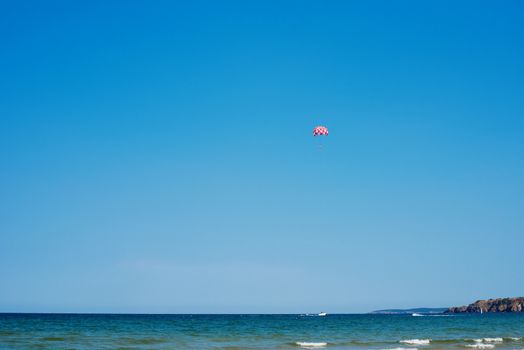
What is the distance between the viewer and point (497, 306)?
16750cm

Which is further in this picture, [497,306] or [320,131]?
[497,306]

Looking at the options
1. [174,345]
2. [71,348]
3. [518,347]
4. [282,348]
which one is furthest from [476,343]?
[71,348]

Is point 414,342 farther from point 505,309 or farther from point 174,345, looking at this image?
point 505,309

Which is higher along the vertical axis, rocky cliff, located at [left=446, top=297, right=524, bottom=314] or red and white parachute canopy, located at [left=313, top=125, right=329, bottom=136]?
red and white parachute canopy, located at [left=313, top=125, right=329, bottom=136]

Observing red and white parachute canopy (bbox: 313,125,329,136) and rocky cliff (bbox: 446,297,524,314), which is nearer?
red and white parachute canopy (bbox: 313,125,329,136)

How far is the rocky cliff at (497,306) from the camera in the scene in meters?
162

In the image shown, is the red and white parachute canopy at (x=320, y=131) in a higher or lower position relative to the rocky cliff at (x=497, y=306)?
higher

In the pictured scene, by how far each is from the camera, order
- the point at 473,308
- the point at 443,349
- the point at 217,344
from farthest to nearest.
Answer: the point at 473,308 < the point at 217,344 < the point at 443,349

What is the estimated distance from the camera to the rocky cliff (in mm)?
161500

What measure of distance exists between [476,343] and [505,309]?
139949 mm

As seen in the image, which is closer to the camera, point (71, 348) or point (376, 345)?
point (71, 348)

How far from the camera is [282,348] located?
113 ft

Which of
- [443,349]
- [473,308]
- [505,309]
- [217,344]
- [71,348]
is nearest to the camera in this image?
[71,348]

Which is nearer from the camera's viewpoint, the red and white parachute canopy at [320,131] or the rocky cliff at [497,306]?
the red and white parachute canopy at [320,131]
